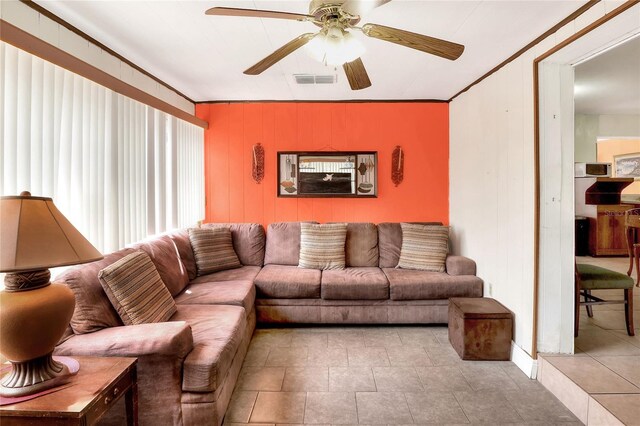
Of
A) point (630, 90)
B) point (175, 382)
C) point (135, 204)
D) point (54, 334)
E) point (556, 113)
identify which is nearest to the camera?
point (54, 334)

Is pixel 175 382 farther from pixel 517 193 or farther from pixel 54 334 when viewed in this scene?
pixel 517 193

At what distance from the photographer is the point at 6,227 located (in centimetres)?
131

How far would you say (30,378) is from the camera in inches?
55.4

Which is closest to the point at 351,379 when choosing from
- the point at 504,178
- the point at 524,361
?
the point at 524,361

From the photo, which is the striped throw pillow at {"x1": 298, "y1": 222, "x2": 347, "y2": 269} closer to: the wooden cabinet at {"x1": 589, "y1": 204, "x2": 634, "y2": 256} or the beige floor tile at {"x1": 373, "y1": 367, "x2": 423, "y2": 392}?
the beige floor tile at {"x1": 373, "y1": 367, "x2": 423, "y2": 392}

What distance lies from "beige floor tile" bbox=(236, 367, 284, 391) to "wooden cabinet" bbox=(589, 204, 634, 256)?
636 cm

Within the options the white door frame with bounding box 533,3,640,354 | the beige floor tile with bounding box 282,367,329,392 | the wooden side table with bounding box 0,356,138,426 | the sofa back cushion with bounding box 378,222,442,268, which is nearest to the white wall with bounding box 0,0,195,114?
the wooden side table with bounding box 0,356,138,426

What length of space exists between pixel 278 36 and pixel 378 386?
2.60m

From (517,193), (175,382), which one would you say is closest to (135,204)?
(175,382)

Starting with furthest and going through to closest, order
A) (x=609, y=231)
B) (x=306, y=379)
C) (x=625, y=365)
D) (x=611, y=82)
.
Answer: (x=609, y=231) < (x=611, y=82) < (x=306, y=379) < (x=625, y=365)

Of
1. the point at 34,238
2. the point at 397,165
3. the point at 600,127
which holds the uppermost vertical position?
the point at 600,127

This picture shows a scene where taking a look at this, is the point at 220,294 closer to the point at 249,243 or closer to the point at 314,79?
the point at 249,243

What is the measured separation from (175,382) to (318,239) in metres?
2.31

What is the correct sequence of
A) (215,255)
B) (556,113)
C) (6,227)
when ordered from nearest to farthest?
(6,227) < (556,113) < (215,255)
